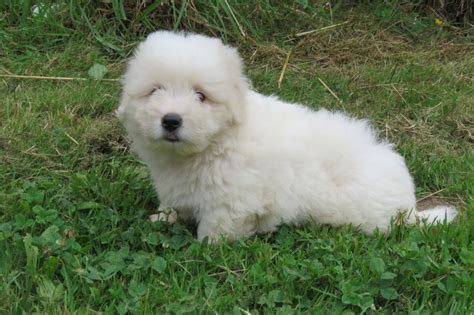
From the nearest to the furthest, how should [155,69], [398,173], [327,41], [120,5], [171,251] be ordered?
[155,69], [171,251], [398,173], [120,5], [327,41]

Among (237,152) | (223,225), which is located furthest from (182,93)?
(223,225)

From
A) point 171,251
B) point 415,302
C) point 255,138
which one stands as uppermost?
point 255,138

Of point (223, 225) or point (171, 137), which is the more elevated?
point (171, 137)

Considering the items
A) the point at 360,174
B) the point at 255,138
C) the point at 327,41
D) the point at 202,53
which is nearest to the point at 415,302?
the point at 360,174

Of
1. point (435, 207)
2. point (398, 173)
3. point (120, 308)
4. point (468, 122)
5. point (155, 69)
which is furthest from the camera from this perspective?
point (468, 122)

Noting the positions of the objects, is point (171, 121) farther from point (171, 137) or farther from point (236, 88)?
point (236, 88)

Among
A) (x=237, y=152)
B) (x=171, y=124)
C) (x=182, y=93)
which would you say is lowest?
(x=237, y=152)

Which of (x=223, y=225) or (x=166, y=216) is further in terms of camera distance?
Result: (x=166, y=216)

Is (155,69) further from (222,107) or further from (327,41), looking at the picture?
(327,41)
